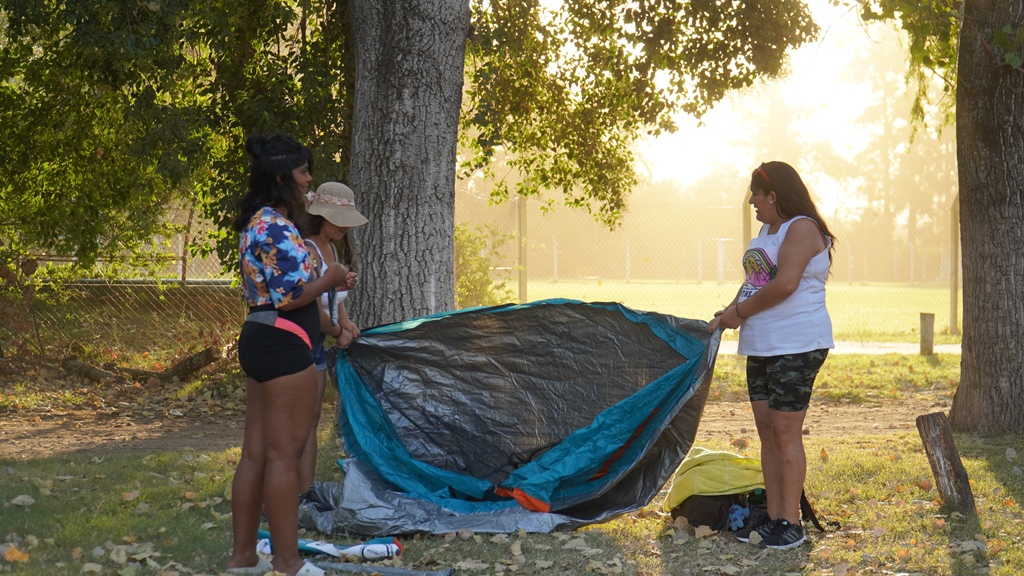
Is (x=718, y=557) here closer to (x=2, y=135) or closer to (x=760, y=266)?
(x=760, y=266)

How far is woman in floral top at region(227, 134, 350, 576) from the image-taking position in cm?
375

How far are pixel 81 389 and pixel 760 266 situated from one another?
304 inches

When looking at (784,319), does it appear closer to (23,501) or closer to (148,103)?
(23,501)

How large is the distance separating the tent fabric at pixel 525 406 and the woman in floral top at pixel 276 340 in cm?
121

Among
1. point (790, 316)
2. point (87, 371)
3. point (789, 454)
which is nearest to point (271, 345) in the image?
point (790, 316)

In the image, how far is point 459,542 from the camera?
481 centimetres

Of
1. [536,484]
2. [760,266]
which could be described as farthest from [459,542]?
[760,266]

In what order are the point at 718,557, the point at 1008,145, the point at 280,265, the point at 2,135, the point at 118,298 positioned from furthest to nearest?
1. the point at 118,298
2. the point at 2,135
3. the point at 1008,145
4. the point at 718,557
5. the point at 280,265

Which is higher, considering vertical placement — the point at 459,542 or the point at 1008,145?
the point at 1008,145

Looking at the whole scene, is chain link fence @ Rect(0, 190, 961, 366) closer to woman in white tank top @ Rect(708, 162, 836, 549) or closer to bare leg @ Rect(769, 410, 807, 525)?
woman in white tank top @ Rect(708, 162, 836, 549)

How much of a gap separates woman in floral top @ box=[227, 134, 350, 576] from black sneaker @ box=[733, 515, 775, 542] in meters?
2.11

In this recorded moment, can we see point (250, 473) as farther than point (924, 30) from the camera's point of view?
No

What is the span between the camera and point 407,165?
6.76 meters

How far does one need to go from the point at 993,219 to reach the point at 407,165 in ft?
Answer: 14.2
